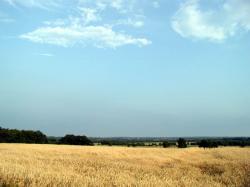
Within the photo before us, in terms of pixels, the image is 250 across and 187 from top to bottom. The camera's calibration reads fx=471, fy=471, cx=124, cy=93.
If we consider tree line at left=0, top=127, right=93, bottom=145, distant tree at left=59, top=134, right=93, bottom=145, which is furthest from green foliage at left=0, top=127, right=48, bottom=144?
distant tree at left=59, top=134, right=93, bottom=145

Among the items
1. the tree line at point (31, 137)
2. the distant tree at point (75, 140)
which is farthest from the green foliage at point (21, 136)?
the distant tree at point (75, 140)

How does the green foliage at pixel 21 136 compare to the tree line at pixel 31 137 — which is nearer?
the green foliage at pixel 21 136

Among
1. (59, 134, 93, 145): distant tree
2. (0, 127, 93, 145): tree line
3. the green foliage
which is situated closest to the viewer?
the green foliage

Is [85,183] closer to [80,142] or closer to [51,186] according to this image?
[51,186]

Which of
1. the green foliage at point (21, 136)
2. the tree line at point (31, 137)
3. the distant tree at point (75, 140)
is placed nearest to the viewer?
the green foliage at point (21, 136)

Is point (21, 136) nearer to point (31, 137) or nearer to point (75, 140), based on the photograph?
point (31, 137)

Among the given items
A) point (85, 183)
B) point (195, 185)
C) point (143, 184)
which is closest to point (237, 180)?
point (195, 185)

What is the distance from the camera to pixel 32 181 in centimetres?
1402

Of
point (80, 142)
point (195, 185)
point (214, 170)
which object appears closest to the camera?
point (195, 185)

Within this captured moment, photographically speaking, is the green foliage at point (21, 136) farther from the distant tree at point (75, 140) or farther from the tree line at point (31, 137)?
the distant tree at point (75, 140)

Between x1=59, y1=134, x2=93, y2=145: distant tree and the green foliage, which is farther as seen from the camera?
x1=59, y1=134, x2=93, y2=145: distant tree

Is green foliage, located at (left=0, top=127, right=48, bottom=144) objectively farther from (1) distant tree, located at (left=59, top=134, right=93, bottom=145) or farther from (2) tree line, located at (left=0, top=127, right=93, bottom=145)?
(1) distant tree, located at (left=59, top=134, right=93, bottom=145)

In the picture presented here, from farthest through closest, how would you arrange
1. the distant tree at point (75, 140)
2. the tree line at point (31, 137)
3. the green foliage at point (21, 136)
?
the distant tree at point (75, 140), the tree line at point (31, 137), the green foliage at point (21, 136)

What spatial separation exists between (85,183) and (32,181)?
1.58 m
